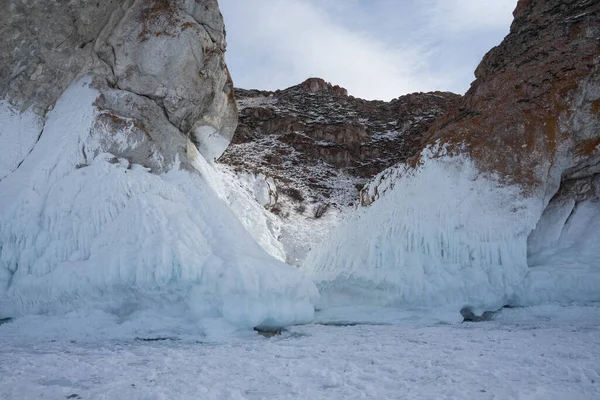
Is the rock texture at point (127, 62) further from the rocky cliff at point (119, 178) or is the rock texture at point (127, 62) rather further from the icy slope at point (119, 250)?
the icy slope at point (119, 250)

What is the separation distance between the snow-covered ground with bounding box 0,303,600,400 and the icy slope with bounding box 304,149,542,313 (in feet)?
6.90

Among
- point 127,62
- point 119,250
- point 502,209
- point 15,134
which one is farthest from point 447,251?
point 15,134

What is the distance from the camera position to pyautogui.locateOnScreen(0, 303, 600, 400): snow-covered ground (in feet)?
13.3

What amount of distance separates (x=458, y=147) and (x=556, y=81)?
3.17m

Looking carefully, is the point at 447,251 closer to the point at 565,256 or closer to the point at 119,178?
the point at 565,256

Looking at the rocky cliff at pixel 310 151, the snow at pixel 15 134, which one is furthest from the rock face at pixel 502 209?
the snow at pixel 15 134

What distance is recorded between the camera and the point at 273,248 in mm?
16500

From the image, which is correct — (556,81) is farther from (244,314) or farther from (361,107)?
(361,107)

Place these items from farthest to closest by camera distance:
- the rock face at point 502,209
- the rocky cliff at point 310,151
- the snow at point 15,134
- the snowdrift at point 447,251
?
the rocky cliff at point 310,151
the rock face at point 502,209
the snowdrift at point 447,251
the snow at point 15,134

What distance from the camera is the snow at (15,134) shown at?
9.73 meters

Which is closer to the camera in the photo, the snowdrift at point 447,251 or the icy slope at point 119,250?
the icy slope at point 119,250

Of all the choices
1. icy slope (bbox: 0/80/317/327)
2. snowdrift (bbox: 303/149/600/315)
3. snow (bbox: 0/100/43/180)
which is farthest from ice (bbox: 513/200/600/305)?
snow (bbox: 0/100/43/180)

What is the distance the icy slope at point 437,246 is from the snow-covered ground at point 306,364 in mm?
2104

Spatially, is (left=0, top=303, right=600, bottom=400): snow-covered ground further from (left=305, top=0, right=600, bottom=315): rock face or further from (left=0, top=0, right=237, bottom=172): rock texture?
(left=0, top=0, right=237, bottom=172): rock texture
